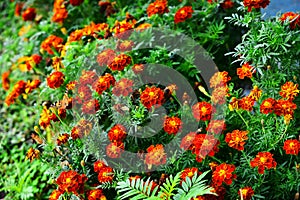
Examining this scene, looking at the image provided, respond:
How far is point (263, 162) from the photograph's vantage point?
1.98m

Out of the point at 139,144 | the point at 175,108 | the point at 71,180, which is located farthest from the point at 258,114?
the point at 71,180

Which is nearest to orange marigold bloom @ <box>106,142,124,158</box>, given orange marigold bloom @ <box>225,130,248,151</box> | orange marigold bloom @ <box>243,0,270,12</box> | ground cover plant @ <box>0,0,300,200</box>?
ground cover plant @ <box>0,0,300,200</box>

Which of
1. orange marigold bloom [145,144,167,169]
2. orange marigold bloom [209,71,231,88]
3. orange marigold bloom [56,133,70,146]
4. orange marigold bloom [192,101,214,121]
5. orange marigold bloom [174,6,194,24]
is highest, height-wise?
Result: orange marigold bloom [174,6,194,24]

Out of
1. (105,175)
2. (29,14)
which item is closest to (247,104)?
(105,175)

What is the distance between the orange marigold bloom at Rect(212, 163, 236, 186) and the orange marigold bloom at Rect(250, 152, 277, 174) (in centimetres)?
10

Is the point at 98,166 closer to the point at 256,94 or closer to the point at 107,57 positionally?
the point at 107,57

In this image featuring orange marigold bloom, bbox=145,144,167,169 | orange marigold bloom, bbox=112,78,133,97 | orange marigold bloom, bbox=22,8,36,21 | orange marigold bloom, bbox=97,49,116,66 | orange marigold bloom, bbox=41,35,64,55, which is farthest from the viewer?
orange marigold bloom, bbox=22,8,36,21

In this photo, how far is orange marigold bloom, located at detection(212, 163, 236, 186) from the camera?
1.96 meters

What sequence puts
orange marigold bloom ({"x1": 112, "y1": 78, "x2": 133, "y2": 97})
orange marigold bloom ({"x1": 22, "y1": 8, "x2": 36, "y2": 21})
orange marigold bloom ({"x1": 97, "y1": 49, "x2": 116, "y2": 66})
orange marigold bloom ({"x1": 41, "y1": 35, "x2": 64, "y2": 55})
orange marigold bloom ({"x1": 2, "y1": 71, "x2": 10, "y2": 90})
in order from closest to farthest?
orange marigold bloom ({"x1": 112, "y1": 78, "x2": 133, "y2": 97}) < orange marigold bloom ({"x1": 97, "y1": 49, "x2": 116, "y2": 66}) < orange marigold bloom ({"x1": 41, "y1": 35, "x2": 64, "y2": 55}) < orange marigold bloom ({"x1": 22, "y1": 8, "x2": 36, "y2": 21}) < orange marigold bloom ({"x1": 2, "y1": 71, "x2": 10, "y2": 90})

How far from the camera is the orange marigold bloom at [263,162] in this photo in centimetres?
198

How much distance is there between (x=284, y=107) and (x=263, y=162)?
0.79 ft

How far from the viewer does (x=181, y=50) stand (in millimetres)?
2613

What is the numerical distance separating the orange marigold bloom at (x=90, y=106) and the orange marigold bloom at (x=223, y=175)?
24.4 inches

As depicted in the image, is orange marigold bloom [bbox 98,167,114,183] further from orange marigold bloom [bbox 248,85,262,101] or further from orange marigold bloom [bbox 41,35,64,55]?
orange marigold bloom [bbox 41,35,64,55]
